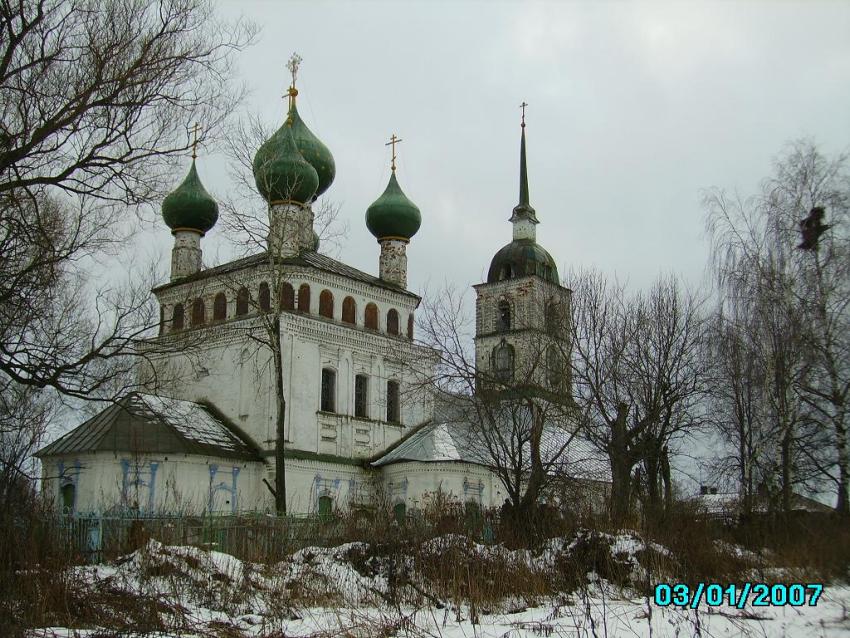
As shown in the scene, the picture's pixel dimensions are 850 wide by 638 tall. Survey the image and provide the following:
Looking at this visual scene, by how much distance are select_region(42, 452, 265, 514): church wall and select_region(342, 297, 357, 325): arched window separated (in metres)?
5.71

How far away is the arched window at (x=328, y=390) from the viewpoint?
91.4 feet

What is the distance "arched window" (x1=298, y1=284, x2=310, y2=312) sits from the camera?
2741cm

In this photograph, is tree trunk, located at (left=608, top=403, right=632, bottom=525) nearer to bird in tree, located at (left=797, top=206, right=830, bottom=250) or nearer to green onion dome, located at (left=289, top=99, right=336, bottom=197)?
bird in tree, located at (left=797, top=206, right=830, bottom=250)

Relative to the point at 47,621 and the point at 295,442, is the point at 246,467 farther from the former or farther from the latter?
the point at 47,621

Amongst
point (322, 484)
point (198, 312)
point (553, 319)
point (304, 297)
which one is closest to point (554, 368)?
point (553, 319)

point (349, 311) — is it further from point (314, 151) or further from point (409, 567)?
point (409, 567)

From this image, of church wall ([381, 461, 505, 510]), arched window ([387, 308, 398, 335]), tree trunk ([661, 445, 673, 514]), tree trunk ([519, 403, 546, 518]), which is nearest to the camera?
tree trunk ([519, 403, 546, 518])

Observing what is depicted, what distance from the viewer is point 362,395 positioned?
29.1 metres

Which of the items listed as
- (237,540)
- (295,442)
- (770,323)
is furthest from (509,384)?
(295,442)

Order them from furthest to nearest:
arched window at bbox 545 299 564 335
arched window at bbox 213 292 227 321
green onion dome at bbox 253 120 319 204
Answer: arched window at bbox 213 292 227 321, green onion dome at bbox 253 120 319 204, arched window at bbox 545 299 564 335

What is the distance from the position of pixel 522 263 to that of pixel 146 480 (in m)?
22.0

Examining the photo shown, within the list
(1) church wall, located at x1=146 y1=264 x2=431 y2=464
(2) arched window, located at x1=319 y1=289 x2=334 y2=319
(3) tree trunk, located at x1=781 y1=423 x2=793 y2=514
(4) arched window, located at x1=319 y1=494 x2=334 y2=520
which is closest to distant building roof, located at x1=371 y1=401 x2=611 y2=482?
(1) church wall, located at x1=146 y1=264 x2=431 y2=464

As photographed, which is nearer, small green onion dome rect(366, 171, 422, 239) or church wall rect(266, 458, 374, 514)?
church wall rect(266, 458, 374, 514)

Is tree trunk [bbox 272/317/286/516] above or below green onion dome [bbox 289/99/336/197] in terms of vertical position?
below
